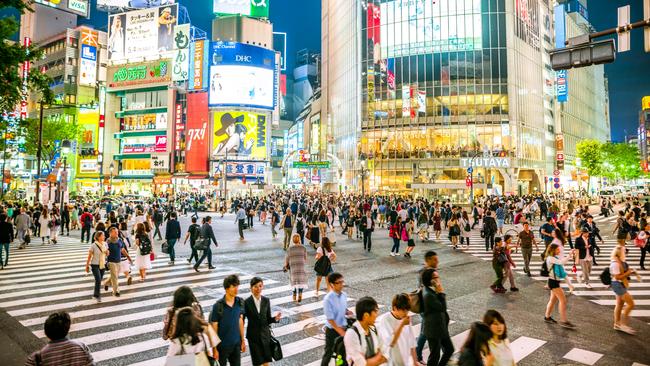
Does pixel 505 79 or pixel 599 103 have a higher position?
pixel 599 103

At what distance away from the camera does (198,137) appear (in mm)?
64625

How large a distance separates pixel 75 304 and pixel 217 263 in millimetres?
5606

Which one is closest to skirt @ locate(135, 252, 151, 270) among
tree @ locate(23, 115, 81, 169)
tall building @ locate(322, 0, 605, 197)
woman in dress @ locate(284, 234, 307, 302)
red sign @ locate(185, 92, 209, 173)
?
woman in dress @ locate(284, 234, 307, 302)

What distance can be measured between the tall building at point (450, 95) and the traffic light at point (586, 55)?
38215mm

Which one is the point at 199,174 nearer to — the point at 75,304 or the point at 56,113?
the point at 56,113

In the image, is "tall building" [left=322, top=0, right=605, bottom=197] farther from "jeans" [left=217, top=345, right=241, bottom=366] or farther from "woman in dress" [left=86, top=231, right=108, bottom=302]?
"jeans" [left=217, top=345, right=241, bottom=366]

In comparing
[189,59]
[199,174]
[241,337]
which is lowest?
[241,337]

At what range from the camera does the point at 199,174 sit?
211ft

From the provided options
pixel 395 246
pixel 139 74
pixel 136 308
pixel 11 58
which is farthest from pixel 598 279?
pixel 139 74

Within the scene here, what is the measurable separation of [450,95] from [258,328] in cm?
5438

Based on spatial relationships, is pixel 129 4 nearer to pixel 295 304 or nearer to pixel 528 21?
pixel 528 21

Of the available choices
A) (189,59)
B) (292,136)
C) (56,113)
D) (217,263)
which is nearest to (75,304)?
(217,263)

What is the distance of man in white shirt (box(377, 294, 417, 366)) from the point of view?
4.09m

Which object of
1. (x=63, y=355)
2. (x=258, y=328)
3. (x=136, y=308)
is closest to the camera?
(x=63, y=355)
